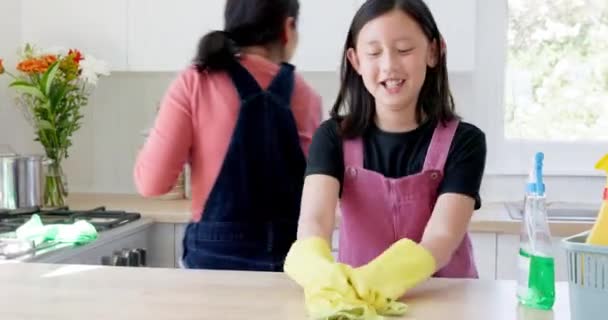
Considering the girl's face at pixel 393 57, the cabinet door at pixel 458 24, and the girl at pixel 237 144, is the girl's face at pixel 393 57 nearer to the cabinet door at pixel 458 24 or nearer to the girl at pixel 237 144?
the girl at pixel 237 144

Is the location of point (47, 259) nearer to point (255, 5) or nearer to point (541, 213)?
point (255, 5)

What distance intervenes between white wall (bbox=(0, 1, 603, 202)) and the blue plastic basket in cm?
178

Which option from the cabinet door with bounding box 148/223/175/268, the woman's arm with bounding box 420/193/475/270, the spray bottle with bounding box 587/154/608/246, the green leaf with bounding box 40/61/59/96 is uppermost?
the green leaf with bounding box 40/61/59/96

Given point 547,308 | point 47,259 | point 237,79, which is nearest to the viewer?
point 547,308

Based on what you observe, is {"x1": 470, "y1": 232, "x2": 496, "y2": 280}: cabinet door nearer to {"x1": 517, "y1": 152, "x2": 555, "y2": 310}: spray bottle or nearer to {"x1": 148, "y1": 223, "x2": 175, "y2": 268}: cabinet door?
{"x1": 148, "y1": 223, "x2": 175, "y2": 268}: cabinet door

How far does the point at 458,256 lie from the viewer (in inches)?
48.1

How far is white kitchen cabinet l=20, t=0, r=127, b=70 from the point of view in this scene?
8.00 ft

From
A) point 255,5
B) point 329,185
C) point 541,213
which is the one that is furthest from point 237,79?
point 541,213

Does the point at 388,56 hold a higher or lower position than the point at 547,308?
higher

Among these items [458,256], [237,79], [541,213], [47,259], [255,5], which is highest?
[255,5]

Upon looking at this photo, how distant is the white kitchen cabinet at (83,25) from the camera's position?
2438mm

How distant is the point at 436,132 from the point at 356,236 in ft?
0.71

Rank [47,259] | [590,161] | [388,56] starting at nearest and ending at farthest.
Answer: [388,56] < [47,259] < [590,161]

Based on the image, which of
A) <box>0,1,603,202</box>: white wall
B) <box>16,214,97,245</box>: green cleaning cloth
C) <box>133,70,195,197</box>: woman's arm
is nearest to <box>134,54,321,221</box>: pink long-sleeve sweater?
<box>133,70,195,197</box>: woman's arm
